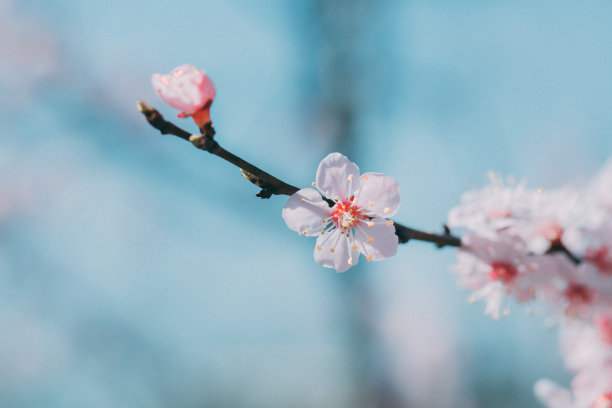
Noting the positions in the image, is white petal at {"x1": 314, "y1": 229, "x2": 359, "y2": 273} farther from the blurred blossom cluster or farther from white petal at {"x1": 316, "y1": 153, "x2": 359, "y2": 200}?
the blurred blossom cluster

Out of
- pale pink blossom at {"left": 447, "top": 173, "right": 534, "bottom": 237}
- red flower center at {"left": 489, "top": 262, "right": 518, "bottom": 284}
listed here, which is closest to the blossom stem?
pale pink blossom at {"left": 447, "top": 173, "right": 534, "bottom": 237}

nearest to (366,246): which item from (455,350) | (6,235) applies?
(6,235)

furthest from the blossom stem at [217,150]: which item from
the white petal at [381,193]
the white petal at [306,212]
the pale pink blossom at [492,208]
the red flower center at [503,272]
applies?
the red flower center at [503,272]

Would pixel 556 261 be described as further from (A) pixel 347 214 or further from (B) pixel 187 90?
(B) pixel 187 90

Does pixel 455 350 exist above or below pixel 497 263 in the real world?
above

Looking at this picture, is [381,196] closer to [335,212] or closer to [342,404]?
[335,212]

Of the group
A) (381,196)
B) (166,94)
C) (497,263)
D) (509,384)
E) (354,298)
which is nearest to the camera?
(166,94)
